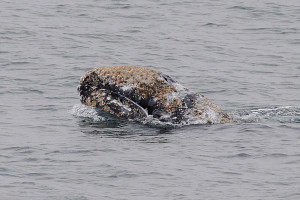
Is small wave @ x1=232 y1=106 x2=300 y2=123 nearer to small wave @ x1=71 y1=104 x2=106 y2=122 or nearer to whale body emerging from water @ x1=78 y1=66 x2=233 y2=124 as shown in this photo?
whale body emerging from water @ x1=78 y1=66 x2=233 y2=124

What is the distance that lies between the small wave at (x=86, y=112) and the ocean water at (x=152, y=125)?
37mm

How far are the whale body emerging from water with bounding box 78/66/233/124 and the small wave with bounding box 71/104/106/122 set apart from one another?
0.17 m

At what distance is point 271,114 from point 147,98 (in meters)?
3.27

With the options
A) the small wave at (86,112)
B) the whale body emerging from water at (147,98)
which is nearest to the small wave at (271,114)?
the whale body emerging from water at (147,98)

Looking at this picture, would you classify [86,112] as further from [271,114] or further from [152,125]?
[271,114]

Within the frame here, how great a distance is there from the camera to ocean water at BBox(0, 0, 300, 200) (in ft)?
49.1

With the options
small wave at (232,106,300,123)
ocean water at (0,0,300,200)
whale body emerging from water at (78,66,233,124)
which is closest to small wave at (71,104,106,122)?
ocean water at (0,0,300,200)

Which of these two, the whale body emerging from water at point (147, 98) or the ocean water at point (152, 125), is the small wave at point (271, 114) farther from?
the whale body emerging from water at point (147, 98)

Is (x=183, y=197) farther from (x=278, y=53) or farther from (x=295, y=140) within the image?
(x=278, y=53)

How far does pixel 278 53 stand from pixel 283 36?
11.5ft

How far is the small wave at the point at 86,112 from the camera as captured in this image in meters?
20.2

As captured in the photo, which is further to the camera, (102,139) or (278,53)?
(278,53)

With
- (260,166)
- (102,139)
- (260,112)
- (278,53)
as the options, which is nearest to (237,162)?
(260,166)

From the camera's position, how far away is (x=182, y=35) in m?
34.7
